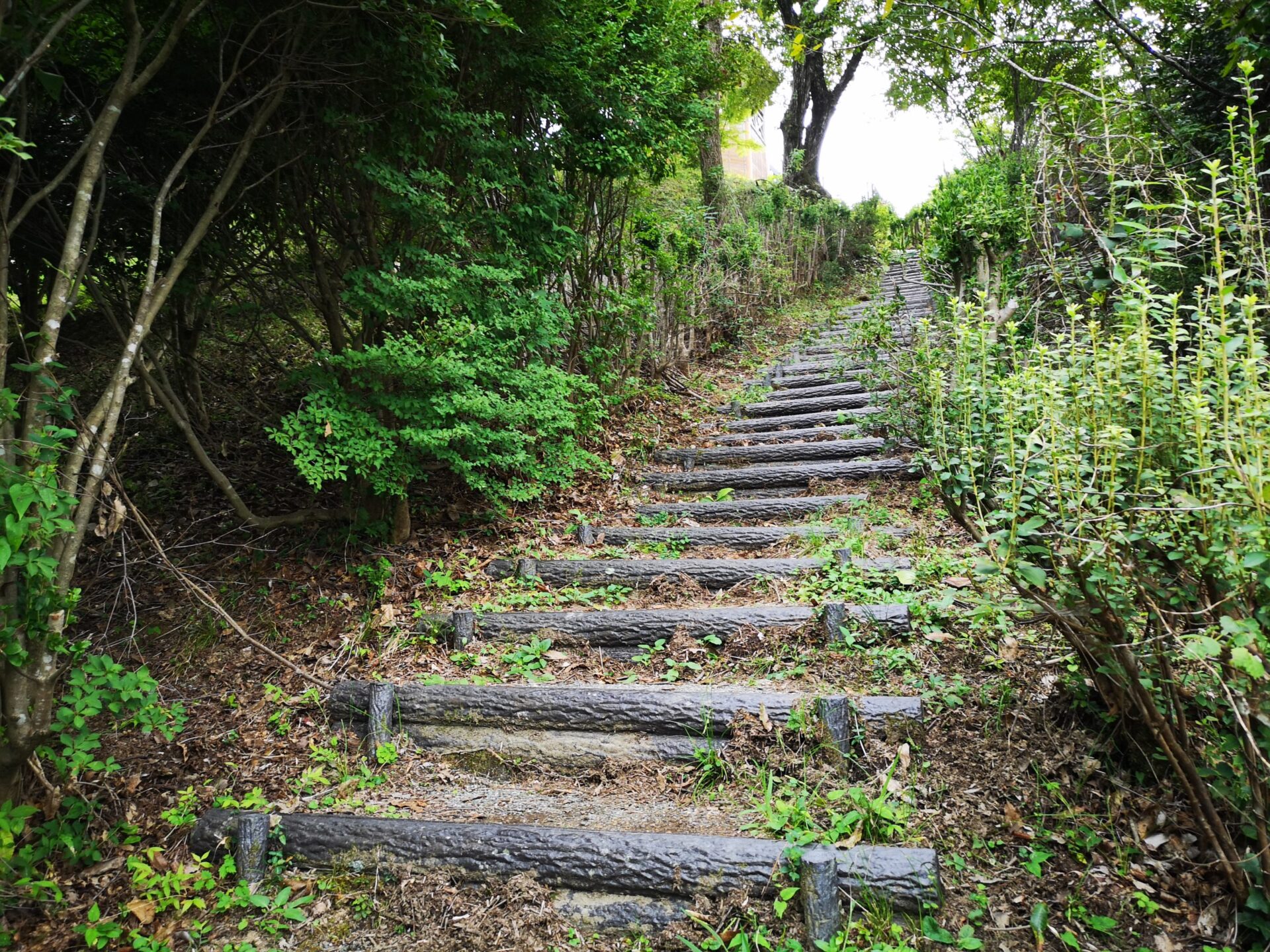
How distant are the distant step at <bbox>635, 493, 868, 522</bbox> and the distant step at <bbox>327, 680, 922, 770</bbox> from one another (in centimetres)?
210

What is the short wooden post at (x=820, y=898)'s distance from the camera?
2.36 meters

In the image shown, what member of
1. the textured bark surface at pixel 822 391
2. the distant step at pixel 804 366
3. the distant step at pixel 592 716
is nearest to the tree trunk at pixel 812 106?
the distant step at pixel 804 366

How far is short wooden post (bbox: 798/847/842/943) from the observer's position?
2.36 m

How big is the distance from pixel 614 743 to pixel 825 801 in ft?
3.33

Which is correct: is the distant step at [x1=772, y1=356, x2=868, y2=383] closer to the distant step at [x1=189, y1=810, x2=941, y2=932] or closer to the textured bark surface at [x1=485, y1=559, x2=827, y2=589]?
the textured bark surface at [x1=485, y1=559, x2=827, y2=589]

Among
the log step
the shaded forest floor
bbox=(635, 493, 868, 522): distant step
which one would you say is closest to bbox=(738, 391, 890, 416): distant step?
bbox=(635, 493, 868, 522): distant step

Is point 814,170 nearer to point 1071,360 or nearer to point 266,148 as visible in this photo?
point 266,148

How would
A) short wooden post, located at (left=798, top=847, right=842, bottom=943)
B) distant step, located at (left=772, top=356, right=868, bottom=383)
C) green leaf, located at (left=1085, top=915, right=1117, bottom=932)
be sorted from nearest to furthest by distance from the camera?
green leaf, located at (left=1085, top=915, right=1117, bottom=932) → short wooden post, located at (left=798, top=847, right=842, bottom=943) → distant step, located at (left=772, top=356, right=868, bottom=383)

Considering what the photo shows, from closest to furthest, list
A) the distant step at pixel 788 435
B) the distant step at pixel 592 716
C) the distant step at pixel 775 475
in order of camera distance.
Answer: the distant step at pixel 592 716 → the distant step at pixel 775 475 → the distant step at pixel 788 435

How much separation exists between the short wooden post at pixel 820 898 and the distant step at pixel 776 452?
155 inches

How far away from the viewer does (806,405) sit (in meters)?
7.50

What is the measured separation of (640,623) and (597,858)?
5.08ft

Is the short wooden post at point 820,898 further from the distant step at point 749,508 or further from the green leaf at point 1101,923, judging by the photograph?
the distant step at point 749,508

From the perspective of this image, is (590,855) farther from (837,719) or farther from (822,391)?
(822,391)
